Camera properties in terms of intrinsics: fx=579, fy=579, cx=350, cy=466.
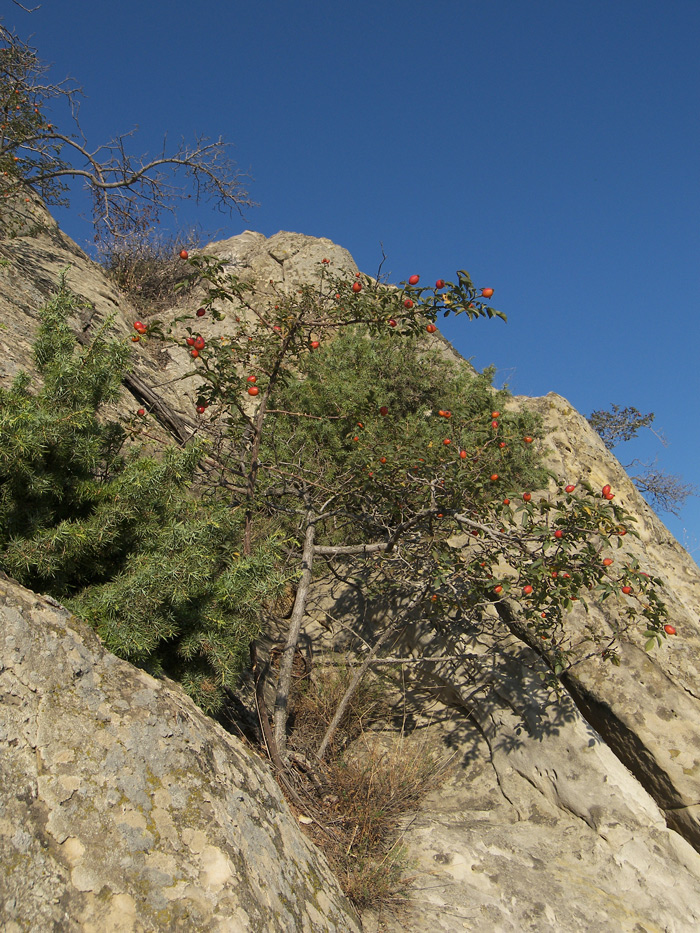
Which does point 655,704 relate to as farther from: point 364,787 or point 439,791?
point 364,787

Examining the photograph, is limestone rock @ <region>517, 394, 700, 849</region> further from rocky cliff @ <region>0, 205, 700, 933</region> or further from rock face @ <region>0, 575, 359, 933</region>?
rock face @ <region>0, 575, 359, 933</region>

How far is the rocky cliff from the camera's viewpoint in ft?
6.21

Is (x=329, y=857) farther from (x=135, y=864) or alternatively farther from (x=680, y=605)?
(x=680, y=605)

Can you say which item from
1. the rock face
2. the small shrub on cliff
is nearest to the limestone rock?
the rock face

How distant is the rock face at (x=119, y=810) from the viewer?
1772 millimetres

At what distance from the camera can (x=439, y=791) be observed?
13.6ft

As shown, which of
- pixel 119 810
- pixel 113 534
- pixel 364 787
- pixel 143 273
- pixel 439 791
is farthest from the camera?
pixel 143 273

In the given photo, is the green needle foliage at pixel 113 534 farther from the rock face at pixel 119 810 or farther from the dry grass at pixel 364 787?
the dry grass at pixel 364 787

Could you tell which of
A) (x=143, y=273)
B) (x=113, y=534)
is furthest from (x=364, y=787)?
(x=143, y=273)

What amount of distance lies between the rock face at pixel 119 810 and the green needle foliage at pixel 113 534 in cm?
31

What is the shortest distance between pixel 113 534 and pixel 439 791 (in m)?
3.01

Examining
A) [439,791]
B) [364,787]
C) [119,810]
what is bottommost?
[119,810]

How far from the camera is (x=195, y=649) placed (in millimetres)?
2926

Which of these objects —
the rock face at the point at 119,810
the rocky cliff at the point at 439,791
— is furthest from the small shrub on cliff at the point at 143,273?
the rock face at the point at 119,810
